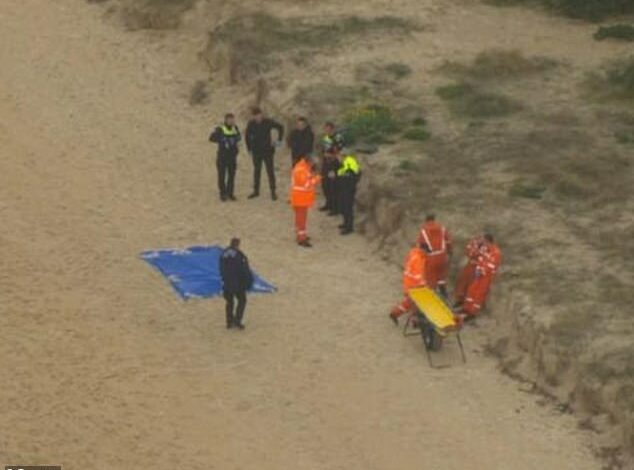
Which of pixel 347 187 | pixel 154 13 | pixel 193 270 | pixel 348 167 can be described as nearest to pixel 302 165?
pixel 348 167

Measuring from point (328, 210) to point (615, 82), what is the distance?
9289 mm

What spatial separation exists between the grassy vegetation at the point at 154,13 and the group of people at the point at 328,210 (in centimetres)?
860

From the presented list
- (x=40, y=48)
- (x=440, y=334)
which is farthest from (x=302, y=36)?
(x=440, y=334)

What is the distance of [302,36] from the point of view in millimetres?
37031

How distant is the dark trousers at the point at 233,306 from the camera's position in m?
23.7

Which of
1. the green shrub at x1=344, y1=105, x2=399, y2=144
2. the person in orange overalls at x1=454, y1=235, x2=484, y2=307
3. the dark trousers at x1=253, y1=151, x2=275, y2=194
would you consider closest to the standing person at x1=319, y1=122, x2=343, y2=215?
the green shrub at x1=344, y1=105, x2=399, y2=144

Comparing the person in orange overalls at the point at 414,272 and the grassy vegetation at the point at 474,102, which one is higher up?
the grassy vegetation at the point at 474,102

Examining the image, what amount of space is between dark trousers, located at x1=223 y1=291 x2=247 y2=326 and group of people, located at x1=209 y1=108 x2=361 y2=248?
13.2 ft

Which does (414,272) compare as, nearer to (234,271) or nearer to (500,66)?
(234,271)

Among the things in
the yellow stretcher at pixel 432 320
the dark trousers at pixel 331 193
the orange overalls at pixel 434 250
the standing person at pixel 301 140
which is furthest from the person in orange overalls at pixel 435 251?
the standing person at pixel 301 140

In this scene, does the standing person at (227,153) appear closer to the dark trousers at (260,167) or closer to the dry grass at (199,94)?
the dark trousers at (260,167)

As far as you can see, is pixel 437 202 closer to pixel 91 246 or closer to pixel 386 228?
pixel 386 228

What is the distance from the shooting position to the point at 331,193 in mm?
29312

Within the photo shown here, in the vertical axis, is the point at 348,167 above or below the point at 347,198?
above
